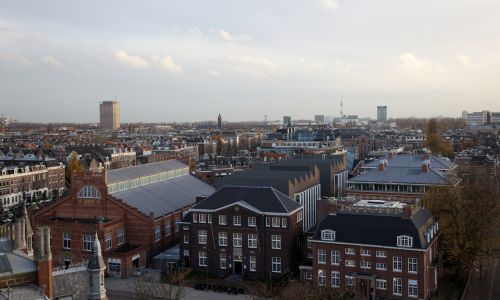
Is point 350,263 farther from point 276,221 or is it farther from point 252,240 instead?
point 252,240

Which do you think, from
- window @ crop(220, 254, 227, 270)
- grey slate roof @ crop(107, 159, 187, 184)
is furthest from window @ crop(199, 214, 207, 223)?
grey slate roof @ crop(107, 159, 187, 184)

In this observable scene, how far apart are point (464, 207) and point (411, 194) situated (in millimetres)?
15285

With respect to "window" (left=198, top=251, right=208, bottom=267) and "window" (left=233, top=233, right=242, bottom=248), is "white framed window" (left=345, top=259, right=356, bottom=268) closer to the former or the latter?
"window" (left=233, top=233, right=242, bottom=248)

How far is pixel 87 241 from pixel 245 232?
16.4m

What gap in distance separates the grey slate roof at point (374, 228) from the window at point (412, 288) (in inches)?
106

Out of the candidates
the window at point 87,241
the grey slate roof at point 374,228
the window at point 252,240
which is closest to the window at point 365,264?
the grey slate roof at point 374,228

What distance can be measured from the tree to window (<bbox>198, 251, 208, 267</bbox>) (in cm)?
2222

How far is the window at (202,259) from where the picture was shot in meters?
50.6

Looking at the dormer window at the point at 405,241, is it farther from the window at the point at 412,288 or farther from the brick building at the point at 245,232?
the brick building at the point at 245,232

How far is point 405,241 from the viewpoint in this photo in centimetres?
4222

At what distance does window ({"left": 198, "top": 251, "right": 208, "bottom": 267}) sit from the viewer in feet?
166

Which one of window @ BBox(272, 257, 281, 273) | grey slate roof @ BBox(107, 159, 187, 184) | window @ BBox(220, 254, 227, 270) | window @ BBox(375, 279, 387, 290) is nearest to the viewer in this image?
window @ BBox(375, 279, 387, 290)

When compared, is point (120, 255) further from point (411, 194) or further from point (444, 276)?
point (411, 194)

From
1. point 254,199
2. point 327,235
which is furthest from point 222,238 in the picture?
point 327,235
